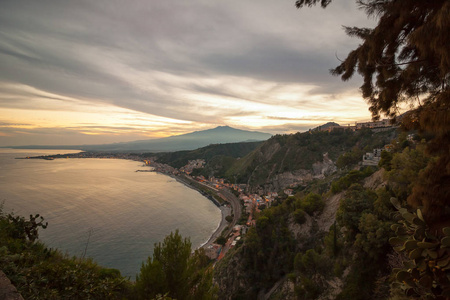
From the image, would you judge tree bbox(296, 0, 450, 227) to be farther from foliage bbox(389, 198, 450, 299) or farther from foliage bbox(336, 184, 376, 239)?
foliage bbox(336, 184, 376, 239)

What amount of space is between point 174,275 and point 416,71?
803 cm

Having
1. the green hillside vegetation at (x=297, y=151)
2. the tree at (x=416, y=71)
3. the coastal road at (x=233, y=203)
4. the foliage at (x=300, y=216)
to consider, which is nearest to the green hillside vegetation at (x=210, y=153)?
the green hillside vegetation at (x=297, y=151)

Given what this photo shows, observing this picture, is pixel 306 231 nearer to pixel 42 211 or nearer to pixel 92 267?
pixel 92 267

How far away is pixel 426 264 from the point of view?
2.63 m

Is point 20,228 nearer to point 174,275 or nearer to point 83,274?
point 83,274

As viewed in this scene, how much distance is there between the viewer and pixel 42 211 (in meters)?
42.5

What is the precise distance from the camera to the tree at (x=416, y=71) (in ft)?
8.12

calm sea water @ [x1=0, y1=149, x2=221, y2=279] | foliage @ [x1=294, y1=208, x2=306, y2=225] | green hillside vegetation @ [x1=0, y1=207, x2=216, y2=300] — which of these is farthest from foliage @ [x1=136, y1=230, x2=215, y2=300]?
calm sea water @ [x1=0, y1=149, x2=221, y2=279]

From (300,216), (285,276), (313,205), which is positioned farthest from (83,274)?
(313,205)

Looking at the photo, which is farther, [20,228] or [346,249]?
[346,249]

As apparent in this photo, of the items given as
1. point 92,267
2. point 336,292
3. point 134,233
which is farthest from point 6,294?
point 134,233

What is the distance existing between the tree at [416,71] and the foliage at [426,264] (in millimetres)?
272

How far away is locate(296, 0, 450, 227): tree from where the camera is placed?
247 cm

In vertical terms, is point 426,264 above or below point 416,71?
below
